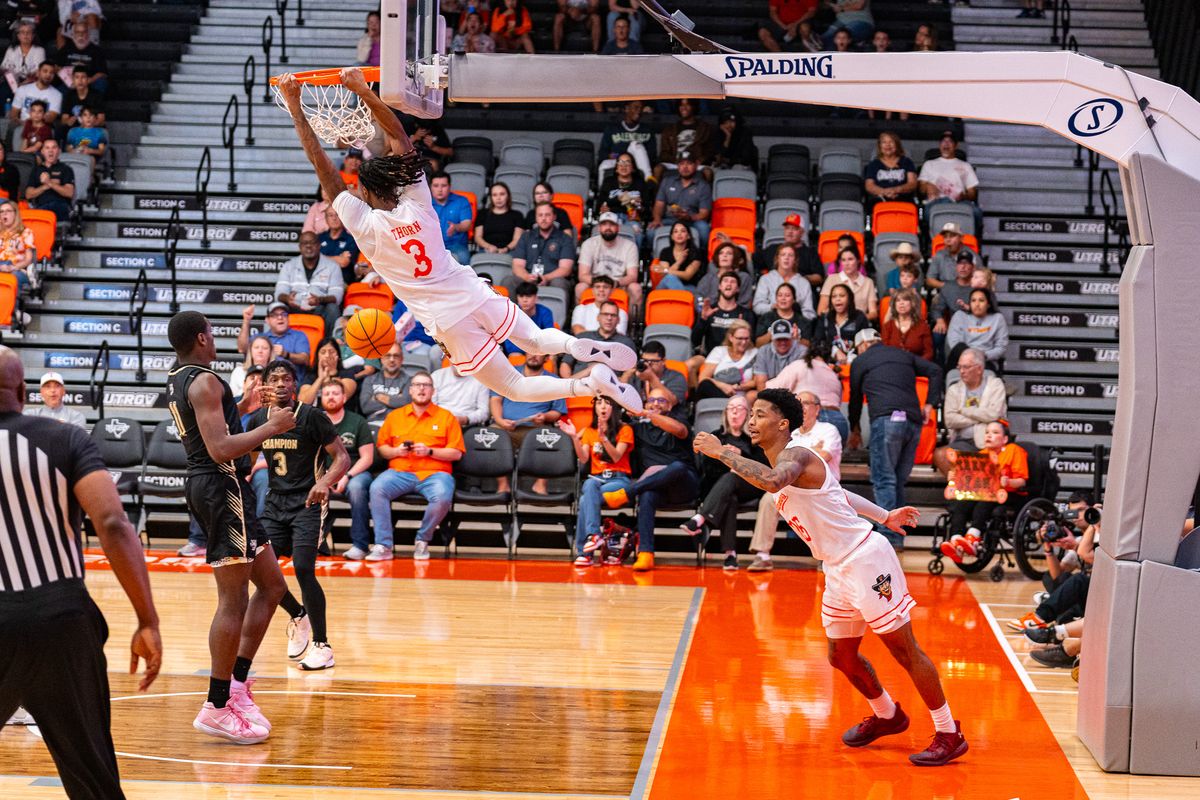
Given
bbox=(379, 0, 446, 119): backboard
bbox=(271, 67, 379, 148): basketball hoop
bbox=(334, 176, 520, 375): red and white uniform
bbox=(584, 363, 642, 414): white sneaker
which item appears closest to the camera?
bbox=(379, 0, 446, 119): backboard

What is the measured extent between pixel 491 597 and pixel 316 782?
4.36 m

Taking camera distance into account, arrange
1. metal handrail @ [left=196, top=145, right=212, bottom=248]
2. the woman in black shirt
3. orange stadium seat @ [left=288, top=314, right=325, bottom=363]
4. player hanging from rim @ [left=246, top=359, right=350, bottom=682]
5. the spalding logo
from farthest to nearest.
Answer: metal handrail @ [left=196, top=145, right=212, bottom=248]
the woman in black shirt
orange stadium seat @ [left=288, top=314, right=325, bottom=363]
player hanging from rim @ [left=246, top=359, right=350, bottom=682]
the spalding logo

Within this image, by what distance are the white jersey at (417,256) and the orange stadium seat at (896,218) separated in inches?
319

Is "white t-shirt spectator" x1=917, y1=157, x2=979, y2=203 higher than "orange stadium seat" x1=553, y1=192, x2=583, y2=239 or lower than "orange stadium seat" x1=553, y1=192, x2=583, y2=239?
higher

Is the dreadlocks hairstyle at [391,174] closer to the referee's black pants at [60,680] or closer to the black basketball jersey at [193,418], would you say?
the black basketball jersey at [193,418]

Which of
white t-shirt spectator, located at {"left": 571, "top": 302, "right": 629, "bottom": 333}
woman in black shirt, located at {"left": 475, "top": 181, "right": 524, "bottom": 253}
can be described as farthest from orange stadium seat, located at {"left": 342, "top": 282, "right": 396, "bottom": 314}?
white t-shirt spectator, located at {"left": 571, "top": 302, "right": 629, "bottom": 333}

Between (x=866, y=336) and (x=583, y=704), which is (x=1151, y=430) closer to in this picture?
(x=583, y=704)

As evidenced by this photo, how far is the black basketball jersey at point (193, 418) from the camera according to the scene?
6203 millimetres

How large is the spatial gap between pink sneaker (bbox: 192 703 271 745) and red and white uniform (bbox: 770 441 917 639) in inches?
108

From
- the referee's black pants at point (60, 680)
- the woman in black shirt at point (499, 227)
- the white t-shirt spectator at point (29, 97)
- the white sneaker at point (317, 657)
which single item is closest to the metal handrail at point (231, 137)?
the white t-shirt spectator at point (29, 97)

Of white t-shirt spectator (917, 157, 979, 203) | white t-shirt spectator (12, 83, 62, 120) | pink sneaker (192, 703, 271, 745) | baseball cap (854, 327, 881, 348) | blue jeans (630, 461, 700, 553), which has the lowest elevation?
pink sneaker (192, 703, 271, 745)

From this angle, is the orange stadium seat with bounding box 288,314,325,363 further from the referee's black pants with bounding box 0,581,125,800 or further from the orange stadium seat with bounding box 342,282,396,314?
the referee's black pants with bounding box 0,581,125,800

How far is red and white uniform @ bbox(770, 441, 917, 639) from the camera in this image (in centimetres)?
613

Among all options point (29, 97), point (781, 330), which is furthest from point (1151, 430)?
point (29, 97)
